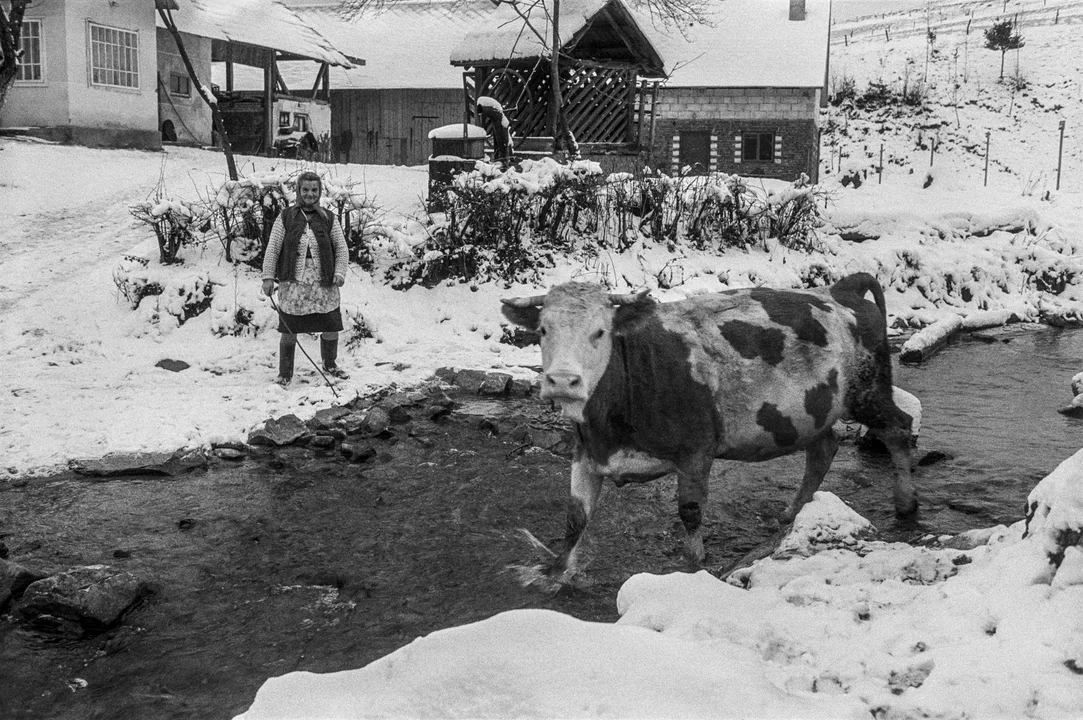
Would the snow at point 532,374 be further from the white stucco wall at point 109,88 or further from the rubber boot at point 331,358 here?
the white stucco wall at point 109,88

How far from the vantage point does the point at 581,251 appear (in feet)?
44.8

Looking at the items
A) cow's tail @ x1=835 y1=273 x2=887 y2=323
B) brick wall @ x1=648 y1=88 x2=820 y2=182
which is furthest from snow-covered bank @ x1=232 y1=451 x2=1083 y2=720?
brick wall @ x1=648 y1=88 x2=820 y2=182

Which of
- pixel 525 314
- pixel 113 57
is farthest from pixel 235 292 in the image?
pixel 113 57

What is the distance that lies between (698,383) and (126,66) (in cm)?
2038

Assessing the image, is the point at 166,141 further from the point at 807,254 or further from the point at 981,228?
the point at 981,228

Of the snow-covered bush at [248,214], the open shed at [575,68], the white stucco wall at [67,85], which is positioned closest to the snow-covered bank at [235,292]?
the snow-covered bush at [248,214]

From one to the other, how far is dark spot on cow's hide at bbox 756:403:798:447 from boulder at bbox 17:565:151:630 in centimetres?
355

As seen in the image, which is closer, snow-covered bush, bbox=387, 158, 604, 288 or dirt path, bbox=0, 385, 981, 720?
dirt path, bbox=0, 385, 981, 720

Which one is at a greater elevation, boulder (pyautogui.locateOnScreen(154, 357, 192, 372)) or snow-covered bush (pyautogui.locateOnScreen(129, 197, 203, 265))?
snow-covered bush (pyautogui.locateOnScreen(129, 197, 203, 265))

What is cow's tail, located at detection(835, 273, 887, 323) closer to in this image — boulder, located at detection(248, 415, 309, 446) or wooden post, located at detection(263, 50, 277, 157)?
boulder, located at detection(248, 415, 309, 446)

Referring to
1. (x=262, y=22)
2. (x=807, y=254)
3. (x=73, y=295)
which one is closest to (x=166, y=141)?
(x=262, y=22)

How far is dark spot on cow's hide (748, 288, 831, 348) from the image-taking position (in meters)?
5.87

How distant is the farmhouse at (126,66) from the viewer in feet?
65.8

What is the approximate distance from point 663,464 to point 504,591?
1.11 m
